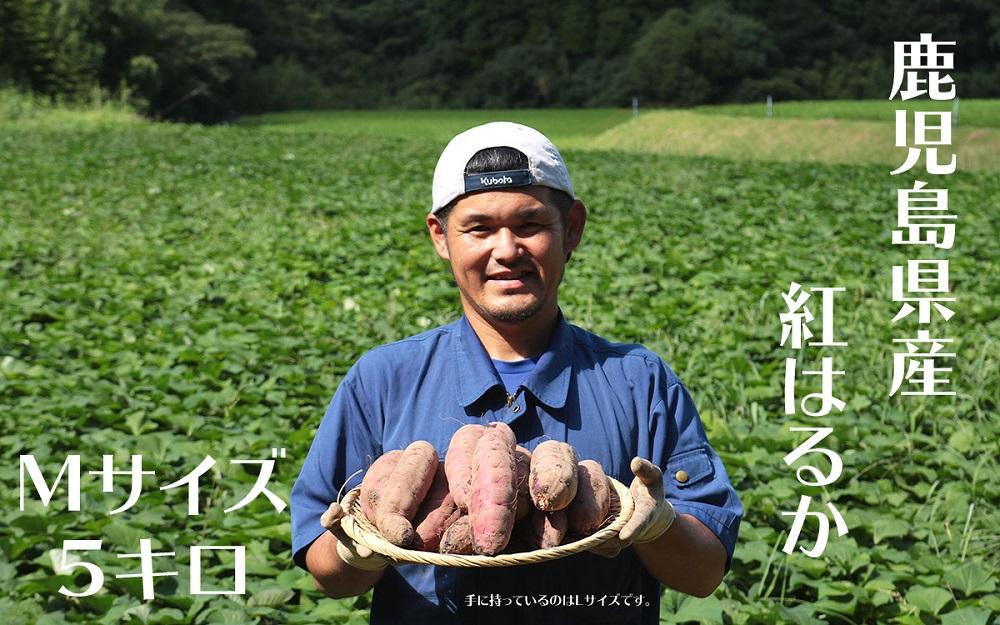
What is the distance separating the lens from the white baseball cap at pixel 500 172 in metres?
1.66

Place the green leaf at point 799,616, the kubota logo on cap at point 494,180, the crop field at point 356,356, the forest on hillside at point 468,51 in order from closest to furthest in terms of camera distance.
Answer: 1. the kubota logo on cap at point 494,180
2. the green leaf at point 799,616
3. the crop field at point 356,356
4. the forest on hillside at point 468,51

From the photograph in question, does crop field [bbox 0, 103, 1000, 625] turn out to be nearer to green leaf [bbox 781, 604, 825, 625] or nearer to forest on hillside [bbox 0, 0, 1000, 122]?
green leaf [bbox 781, 604, 825, 625]

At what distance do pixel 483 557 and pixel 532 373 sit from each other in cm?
37

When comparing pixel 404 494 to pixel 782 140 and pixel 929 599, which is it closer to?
pixel 929 599

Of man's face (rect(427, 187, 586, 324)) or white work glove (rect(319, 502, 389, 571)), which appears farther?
man's face (rect(427, 187, 586, 324))

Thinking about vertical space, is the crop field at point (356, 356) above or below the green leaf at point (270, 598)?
above

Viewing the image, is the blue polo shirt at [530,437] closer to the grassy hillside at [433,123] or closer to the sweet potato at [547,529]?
the sweet potato at [547,529]

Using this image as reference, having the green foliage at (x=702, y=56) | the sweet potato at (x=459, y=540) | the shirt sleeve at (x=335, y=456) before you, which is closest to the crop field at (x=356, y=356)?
the shirt sleeve at (x=335, y=456)

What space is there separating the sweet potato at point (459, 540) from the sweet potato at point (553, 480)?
100 mm

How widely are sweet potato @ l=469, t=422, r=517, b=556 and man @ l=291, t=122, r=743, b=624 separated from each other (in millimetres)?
191

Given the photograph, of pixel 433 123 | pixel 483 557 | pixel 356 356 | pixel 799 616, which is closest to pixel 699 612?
pixel 799 616

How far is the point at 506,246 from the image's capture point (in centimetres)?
167

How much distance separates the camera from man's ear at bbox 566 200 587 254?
5.90 ft

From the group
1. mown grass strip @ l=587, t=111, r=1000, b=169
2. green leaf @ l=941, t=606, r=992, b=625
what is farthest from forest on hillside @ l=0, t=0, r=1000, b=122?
green leaf @ l=941, t=606, r=992, b=625
